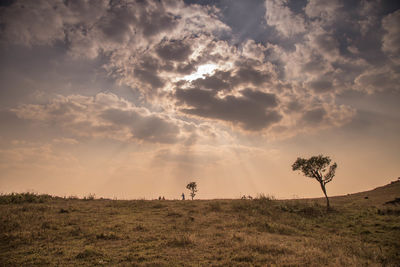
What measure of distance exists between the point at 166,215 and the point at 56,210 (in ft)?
39.6

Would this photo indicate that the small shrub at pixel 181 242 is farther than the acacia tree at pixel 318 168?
No

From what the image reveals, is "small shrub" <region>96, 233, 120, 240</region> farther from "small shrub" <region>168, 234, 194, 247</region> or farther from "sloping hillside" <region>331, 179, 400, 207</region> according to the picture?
"sloping hillside" <region>331, 179, 400, 207</region>

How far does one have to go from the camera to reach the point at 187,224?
2055cm

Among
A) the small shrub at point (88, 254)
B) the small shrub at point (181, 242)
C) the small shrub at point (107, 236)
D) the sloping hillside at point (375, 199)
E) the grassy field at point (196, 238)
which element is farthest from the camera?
the sloping hillside at point (375, 199)

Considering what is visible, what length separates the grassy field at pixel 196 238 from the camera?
12000 mm

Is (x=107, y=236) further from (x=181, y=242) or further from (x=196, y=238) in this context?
(x=196, y=238)

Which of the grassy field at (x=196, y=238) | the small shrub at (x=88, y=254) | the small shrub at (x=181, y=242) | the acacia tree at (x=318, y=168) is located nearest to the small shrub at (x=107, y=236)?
the grassy field at (x=196, y=238)

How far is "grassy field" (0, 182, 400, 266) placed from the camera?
12.0m

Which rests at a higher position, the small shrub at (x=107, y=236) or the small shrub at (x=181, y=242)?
the small shrub at (x=107, y=236)

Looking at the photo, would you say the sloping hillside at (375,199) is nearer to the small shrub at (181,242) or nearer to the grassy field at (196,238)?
the grassy field at (196,238)

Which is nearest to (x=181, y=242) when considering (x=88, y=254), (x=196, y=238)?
(x=196, y=238)

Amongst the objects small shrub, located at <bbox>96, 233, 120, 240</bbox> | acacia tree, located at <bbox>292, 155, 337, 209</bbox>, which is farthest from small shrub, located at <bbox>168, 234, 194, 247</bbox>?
acacia tree, located at <bbox>292, 155, 337, 209</bbox>

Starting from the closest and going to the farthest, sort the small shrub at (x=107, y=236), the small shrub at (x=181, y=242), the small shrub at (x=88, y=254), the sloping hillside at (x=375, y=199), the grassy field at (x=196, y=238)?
the grassy field at (x=196, y=238), the small shrub at (x=88, y=254), the small shrub at (x=181, y=242), the small shrub at (x=107, y=236), the sloping hillside at (x=375, y=199)

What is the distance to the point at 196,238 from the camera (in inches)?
628
